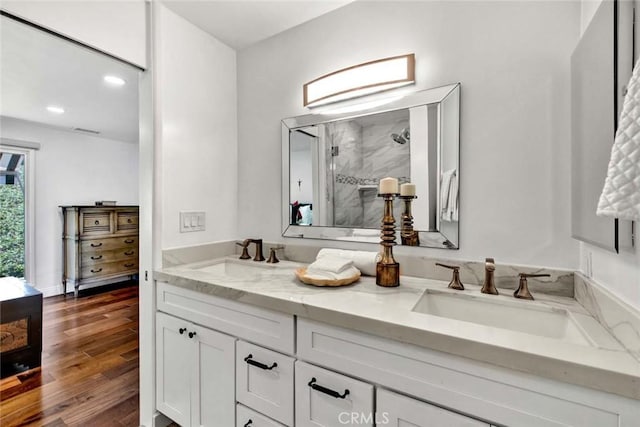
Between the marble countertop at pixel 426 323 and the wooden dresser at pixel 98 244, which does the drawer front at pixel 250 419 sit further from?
the wooden dresser at pixel 98 244

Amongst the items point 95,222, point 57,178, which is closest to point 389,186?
point 95,222

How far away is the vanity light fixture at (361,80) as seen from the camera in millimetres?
1406

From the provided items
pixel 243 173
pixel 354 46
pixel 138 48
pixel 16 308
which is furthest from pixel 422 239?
pixel 16 308

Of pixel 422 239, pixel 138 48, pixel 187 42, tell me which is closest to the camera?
pixel 422 239

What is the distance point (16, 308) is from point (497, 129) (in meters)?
3.36

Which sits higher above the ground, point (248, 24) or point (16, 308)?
point (248, 24)

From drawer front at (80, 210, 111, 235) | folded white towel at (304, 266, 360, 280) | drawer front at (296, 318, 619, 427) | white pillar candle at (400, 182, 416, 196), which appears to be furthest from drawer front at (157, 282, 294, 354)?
drawer front at (80, 210, 111, 235)

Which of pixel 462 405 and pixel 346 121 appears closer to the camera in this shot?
pixel 462 405

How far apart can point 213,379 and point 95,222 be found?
3869 millimetres

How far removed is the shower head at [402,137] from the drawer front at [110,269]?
4.53 metres

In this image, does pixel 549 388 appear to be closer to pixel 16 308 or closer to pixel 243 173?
pixel 243 173

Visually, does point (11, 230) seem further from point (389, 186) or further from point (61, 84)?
point (389, 186)

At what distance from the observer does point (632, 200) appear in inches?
22.3

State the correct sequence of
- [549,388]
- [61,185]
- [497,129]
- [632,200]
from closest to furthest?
[632,200]
[549,388]
[497,129]
[61,185]
